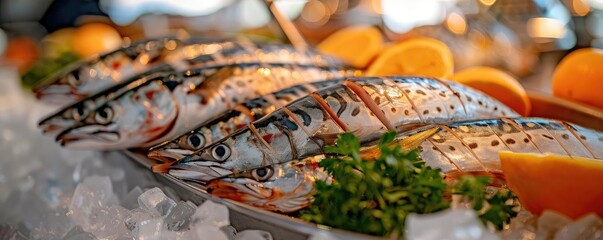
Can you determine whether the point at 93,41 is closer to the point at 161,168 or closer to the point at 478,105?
the point at 161,168

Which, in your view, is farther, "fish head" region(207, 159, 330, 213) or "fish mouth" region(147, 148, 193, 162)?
"fish mouth" region(147, 148, 193, 162)

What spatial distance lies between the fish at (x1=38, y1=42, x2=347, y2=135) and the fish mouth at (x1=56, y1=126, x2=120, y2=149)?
48mm

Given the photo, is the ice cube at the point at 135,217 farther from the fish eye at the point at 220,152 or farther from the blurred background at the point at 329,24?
the blurred background at the point at 329,24

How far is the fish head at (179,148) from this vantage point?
3.45ft

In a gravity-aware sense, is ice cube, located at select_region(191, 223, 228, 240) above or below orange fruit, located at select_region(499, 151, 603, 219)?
above

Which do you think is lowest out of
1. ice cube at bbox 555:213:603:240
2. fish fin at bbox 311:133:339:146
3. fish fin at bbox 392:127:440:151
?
ice cube at bbox 555:213:603:240

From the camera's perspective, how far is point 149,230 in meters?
0.78

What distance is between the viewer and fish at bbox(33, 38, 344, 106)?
5.78 ft

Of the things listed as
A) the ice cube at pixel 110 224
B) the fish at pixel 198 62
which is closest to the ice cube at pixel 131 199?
the ice cube at pixel 110 224

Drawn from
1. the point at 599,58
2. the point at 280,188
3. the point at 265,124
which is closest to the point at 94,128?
the point at 265,124

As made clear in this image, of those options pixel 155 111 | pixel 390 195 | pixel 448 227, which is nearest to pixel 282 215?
pixel 390 195

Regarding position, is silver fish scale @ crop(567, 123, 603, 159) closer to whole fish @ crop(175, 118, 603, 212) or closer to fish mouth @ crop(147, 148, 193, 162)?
whole fish @ crop(175, 118, 603, 212)

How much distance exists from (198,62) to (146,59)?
0.31m

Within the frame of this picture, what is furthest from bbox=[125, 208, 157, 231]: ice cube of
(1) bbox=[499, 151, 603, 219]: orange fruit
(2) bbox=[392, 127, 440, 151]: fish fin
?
(1) bbox=[499, 151, 603, 219]: orange fruit
